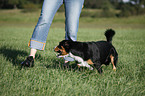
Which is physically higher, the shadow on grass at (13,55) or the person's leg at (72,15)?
the person's leg at (72,15)

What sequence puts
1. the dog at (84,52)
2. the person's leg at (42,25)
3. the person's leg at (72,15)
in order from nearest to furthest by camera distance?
the dog at (84,52)
the person's leg at (42,25)
the person's leg at (72,15)

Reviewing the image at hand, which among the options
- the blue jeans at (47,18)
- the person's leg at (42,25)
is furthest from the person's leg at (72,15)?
the person's leg at (42,25)

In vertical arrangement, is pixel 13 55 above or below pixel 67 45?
Result: below

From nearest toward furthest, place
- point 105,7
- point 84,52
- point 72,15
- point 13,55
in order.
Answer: point 84,52, point 72,15, point 13,55, point 105,7

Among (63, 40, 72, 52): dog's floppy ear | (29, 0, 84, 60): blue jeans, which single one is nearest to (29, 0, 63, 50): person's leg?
(29, 0, 84, 60): blue jeans

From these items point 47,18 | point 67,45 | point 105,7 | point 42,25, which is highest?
point 47,18

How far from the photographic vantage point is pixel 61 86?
2.31m

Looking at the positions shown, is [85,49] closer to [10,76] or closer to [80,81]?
[80,81]

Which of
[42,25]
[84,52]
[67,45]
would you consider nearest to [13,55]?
[42,25]

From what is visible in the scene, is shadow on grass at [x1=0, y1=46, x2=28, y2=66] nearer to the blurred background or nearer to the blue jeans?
the blue jeans

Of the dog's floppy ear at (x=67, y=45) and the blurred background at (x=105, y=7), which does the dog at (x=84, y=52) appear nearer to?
the dog's floppy ear at (x=67, y=45)

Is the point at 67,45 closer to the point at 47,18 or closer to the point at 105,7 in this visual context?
the point at 47,18

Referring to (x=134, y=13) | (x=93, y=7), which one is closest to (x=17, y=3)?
(x=93, y=7)

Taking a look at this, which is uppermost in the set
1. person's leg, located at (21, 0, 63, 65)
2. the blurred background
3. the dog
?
person's leg, located at (21, 0, 63, 65)
